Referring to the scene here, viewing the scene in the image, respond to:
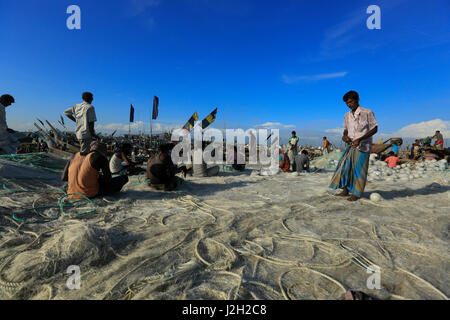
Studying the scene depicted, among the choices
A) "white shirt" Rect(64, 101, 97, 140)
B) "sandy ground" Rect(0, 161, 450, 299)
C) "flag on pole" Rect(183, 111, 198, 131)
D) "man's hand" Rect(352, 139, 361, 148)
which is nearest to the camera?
"sandy ground" Rect(0, 161, 450, 299)

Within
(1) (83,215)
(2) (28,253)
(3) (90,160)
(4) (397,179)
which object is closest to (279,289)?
(2) (28,253)

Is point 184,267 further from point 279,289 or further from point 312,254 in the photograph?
point 312,254

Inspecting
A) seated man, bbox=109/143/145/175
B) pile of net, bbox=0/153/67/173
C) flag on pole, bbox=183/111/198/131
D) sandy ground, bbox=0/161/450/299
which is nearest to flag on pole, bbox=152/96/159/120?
flag on pole, bbox=183/111/198/131

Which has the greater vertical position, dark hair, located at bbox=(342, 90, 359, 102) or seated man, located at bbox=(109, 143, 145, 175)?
dark hair, located at bbox=(342, 90, 359, 102)

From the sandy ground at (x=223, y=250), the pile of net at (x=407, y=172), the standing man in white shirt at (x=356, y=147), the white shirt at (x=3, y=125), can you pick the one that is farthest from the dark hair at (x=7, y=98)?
the pile of net at (x=407, y=172)

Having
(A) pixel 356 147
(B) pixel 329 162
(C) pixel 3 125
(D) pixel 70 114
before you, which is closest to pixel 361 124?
(A) pixel 356 147

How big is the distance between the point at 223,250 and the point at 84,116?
13.8 ft

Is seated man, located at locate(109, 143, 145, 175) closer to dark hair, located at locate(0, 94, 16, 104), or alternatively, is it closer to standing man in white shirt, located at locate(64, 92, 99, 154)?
standing man in white shirt, located at locate(64, 92, 99, 154)

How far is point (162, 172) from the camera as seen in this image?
4.11 metres

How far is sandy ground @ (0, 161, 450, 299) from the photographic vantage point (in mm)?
1356

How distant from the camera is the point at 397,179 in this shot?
20.1 feet

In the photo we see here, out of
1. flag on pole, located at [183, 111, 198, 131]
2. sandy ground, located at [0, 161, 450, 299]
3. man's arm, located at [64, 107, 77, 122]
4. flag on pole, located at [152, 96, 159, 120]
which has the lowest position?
sandy ground, located at [0, 161, 450, 299]

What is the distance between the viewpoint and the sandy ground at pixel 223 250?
1356 millimetres
